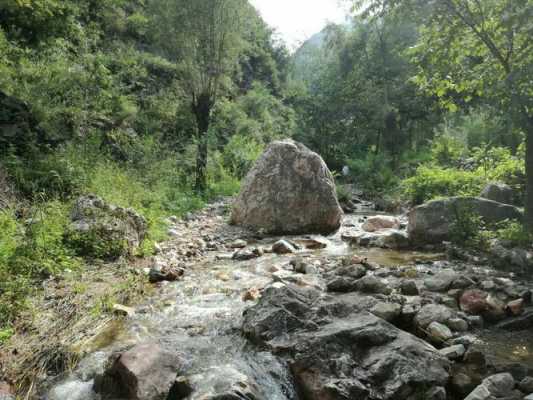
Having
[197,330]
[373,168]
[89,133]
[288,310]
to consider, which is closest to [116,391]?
[197,330]

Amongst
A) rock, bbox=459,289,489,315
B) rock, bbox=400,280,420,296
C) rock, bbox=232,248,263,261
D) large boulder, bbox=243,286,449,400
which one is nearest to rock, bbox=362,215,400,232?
rock, bbox=232,248,263,261

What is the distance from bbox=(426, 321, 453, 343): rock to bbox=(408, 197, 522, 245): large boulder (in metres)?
3.98

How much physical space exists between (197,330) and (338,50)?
27.4m

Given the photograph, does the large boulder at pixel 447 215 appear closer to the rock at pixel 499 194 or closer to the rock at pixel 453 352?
the rock at pixel 499 194

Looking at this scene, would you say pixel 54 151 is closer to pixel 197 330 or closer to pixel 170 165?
pixel 170 165

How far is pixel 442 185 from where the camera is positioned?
11.3 metres

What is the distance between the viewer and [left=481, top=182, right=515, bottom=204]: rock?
8.73m

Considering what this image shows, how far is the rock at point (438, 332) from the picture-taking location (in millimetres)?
3637

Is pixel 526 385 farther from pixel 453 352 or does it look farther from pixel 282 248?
pixel 282 248

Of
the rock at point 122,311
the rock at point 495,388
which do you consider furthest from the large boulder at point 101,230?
the rock at point 495,388

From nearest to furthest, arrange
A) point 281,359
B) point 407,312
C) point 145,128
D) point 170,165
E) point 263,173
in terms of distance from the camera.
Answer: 1. point 281,359
2. point 407,312
3. point 263,173
4. point 170,165
5. point 145,128

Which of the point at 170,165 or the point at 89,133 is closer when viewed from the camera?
the point at 89,133

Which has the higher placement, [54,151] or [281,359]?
[54,151]

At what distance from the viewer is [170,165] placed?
444 inches
